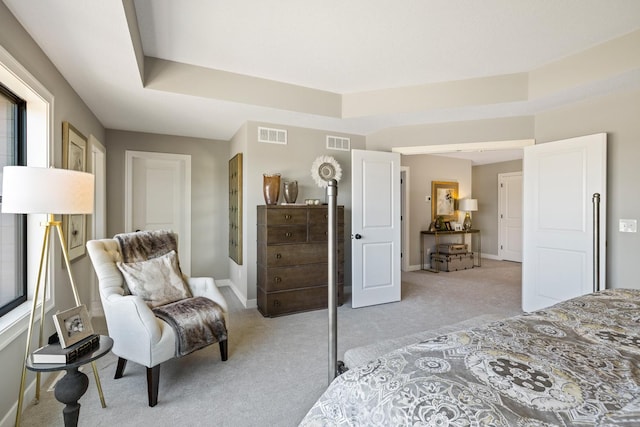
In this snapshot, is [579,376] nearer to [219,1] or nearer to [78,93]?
[219,1]

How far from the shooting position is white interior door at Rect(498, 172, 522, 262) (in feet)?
23.3

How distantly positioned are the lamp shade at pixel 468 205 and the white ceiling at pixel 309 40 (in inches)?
141

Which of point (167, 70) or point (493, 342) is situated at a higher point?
point (167, 70)

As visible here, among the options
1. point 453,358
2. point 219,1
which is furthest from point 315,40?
point 453,358

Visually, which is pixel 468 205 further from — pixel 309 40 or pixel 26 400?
pixel 26 400

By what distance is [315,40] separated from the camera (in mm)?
2525

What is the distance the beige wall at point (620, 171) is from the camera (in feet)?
9.49

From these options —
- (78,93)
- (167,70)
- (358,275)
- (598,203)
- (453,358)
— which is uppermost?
(167,70)

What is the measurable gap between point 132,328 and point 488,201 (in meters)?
7.98

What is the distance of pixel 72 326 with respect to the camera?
5.24 feet

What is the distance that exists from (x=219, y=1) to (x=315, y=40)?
2.58ft

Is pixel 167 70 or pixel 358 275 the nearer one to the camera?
pixel 167 70

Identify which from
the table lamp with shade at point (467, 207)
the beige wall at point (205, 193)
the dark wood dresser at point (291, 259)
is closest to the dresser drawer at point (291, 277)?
the dark wood dresser at point (291, 259)

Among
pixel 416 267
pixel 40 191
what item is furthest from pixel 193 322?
pixel 416 267
